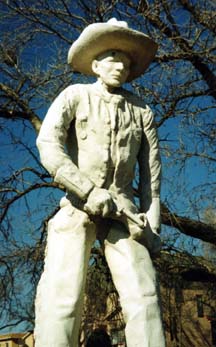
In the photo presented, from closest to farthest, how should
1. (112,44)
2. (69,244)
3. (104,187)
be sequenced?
1. (69,244)
2. (104,187)
3. (112,44)

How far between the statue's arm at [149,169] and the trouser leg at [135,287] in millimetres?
318

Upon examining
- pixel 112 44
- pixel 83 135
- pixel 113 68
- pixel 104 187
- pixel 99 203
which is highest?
pixel 112 44

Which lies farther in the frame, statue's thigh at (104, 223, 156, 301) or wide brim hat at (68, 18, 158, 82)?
wide brim hat at (68, 18, 158, 82)

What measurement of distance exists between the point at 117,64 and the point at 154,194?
0.97m

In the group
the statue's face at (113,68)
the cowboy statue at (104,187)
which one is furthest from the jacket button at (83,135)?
the statue's face at (113,68)

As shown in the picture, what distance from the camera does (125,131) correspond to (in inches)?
161

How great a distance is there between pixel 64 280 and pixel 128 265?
42cm

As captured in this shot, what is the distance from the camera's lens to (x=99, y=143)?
3.99 metres

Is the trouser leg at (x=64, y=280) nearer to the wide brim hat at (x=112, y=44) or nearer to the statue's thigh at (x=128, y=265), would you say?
the statue's thigh at (x=128, y=265)

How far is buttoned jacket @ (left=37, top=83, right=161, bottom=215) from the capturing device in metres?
3.81

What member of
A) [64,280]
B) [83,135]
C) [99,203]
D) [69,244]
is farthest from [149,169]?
[64,280]

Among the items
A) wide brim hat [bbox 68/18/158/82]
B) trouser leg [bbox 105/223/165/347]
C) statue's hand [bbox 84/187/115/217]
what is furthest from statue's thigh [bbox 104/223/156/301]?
wide brim hat [bbox 68/18/158/82]

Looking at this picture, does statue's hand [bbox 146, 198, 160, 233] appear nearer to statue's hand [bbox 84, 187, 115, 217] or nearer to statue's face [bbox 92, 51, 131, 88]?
statue's hand [bbox 84, 187, 115, 217]

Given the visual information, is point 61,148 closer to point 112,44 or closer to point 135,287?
point 112,44
